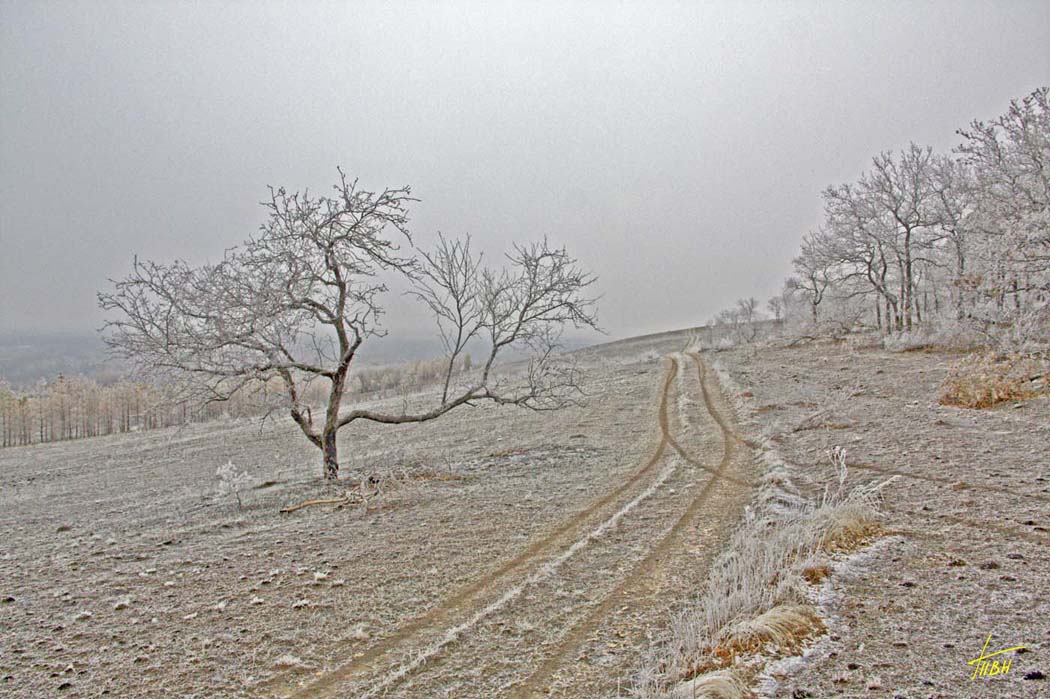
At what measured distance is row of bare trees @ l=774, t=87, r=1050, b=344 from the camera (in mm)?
11539

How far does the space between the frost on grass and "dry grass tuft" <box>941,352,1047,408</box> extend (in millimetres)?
7651

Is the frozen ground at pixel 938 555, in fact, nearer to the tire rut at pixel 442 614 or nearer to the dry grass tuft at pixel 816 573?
the dry grass tuft at pixel 816 573

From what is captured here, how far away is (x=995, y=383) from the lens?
1139 cm

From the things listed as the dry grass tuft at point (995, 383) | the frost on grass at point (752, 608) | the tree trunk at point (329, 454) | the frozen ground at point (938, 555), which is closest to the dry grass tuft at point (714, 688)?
the frost on grass at point (752, 608)

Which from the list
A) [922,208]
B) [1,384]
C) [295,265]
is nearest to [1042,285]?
[295,265]

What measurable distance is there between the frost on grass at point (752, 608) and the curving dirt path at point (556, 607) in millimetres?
304

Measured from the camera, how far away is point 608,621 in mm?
4227

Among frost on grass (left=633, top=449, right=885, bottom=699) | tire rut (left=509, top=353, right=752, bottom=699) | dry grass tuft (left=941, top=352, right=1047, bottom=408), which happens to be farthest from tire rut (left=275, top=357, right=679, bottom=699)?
dry grass tuft (left=941, top=352, right=1047, bottom=408)

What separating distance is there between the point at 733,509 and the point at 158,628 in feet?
20.5

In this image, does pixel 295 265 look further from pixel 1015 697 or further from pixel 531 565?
pixel 1015 697

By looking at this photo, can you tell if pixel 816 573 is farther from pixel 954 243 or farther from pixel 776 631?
pixel 954 243

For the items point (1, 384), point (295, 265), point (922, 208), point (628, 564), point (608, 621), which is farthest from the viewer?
point (1, 384)

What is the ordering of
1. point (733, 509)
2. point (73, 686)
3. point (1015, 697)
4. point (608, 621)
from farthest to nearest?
point (733, 509)
point (608, 621)
point (73, 686)
point (1015, 697)

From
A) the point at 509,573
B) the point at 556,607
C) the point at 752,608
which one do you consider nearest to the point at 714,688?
the point at 752,608
